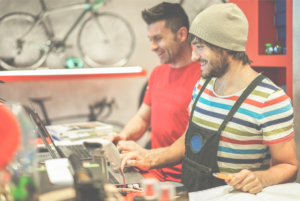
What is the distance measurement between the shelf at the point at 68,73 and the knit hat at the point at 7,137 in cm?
296

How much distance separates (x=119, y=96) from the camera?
3916 millimetres

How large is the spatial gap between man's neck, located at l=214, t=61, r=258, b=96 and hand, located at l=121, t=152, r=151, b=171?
55 cm

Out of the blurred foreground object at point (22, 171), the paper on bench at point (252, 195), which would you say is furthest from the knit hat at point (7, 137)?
the paper on bench at point (252, 195)

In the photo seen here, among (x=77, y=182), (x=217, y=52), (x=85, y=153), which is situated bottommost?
(x=85, y=153)

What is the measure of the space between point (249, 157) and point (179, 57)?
1132mm

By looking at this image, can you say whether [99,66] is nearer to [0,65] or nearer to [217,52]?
[0,65]

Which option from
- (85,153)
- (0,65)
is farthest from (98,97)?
(85,153)

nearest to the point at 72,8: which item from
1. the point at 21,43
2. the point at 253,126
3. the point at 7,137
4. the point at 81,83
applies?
the point at 21,43

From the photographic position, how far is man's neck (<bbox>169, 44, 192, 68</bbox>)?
240 centimetres

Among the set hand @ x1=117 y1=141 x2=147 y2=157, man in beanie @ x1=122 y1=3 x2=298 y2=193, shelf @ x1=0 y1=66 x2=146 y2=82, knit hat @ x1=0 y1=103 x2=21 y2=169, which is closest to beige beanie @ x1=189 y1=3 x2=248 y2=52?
man in beanie @ x1=122 y1=3 x2=298 y2=193

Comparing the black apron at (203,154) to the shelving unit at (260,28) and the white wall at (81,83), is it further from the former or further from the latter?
the white wall at (81,83)

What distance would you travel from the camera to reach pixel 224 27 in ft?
5.11

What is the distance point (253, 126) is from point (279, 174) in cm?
24

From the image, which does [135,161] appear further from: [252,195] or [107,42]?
[107,42]
